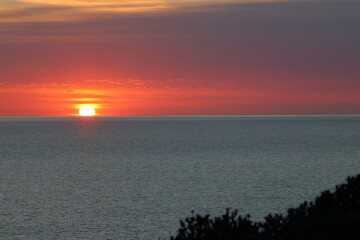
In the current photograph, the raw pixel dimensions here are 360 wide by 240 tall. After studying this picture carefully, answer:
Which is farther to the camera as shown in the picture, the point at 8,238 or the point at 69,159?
the point at 69,159

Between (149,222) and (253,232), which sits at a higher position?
(149,222)

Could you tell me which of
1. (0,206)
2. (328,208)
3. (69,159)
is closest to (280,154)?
(69,159)

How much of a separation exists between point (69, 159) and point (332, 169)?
58704 millimetres

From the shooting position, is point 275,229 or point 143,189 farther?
point 143,189

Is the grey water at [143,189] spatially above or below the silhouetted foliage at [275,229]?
above

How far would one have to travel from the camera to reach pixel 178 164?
412 feet

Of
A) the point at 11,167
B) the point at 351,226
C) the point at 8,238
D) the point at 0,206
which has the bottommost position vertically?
the point at 351,226

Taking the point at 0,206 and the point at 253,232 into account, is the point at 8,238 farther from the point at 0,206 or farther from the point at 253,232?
the point at 253,232

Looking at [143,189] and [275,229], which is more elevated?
[143,189]

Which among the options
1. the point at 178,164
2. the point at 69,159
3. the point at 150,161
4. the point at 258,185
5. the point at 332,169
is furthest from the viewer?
the point at 69,159

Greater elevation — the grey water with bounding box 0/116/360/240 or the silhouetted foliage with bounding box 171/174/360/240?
the grey water with bounding box 0/116/360/240

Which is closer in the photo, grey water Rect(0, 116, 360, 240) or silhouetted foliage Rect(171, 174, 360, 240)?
silhouetted foliage Rect(171, 174, 360, 240)

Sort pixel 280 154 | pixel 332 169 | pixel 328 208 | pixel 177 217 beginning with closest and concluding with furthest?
pixel 328 208 → pixel 177 217 → pixel 332 169 → pixel 280 154

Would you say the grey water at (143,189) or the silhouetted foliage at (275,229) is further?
the grey water at (143,189)
